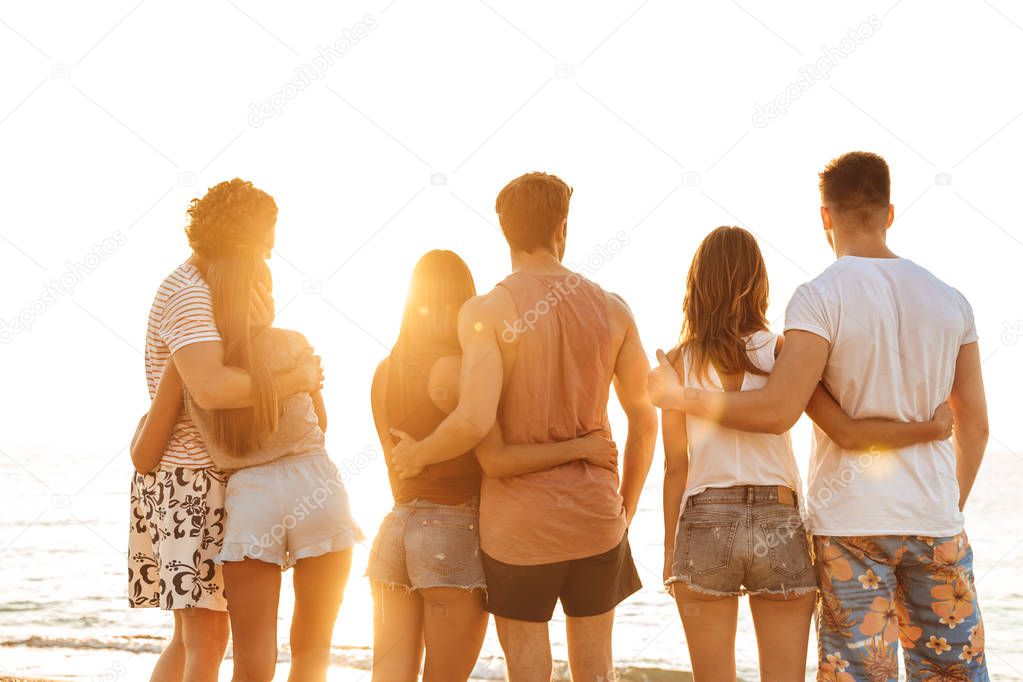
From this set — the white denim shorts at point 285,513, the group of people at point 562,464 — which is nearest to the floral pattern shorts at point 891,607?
the group of people at point 562,464

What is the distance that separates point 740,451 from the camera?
266 centimetres

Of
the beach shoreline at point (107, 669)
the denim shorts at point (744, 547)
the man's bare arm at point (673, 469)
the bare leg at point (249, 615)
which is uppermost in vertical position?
the man's bare arm at point (673, 469)

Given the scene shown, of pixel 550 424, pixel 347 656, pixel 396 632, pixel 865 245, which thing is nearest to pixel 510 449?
pixel 550 424

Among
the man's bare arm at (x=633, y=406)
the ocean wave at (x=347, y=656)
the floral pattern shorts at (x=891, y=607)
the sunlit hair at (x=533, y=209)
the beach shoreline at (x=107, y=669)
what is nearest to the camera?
the floral pattern shorts at (x=891, y=607)

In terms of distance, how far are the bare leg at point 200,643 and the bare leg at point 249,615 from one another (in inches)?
4.1

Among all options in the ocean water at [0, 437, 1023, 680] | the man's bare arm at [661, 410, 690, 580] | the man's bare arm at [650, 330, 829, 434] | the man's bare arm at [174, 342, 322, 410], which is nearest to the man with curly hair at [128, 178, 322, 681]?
the man's bare arm at [174, 342, 322, 410]

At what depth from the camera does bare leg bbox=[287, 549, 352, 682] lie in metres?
2.74

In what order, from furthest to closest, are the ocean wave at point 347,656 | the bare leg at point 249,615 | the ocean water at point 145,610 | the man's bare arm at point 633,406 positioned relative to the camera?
the ocean water at point 145,610 → the ocean wave at point 347,656 → the man's bare arm at point 633,406 → the bare leg at point 249,615

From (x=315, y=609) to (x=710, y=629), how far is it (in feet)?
3.63

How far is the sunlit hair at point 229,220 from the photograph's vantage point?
107 inches

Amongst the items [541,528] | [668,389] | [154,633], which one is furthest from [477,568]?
[154,633]

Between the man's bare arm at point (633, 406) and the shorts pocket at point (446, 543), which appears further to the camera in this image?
the man's bare arm at point (633, 406)

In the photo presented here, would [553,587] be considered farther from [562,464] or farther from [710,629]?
[710,629]

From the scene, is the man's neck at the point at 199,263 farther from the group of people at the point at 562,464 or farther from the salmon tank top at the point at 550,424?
the salmon tank top at the point at 550,424
